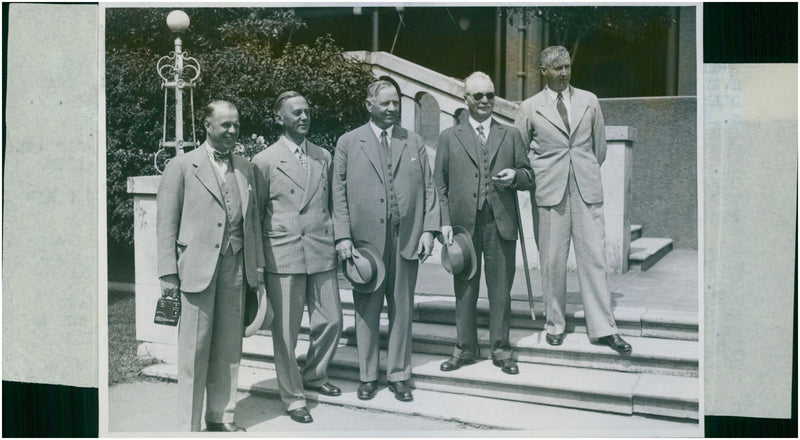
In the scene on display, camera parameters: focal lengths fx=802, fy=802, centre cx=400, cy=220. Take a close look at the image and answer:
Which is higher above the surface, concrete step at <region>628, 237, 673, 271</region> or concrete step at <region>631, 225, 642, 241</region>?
concrete step at <region>631, 225, 642, 241</region>

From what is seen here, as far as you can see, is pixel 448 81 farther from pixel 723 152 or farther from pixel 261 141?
pixel 723 152

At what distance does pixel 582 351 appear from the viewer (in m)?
5.10

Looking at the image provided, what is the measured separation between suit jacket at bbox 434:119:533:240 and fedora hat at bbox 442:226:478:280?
69 millimetres

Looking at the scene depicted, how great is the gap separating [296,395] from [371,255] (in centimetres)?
98

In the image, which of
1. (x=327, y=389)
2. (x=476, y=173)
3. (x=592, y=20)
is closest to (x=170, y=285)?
(x=327, y=389)

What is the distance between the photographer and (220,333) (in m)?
4.62

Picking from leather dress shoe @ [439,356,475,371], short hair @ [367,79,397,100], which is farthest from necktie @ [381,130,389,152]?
leather dress shoe @ [439,356,475,371]

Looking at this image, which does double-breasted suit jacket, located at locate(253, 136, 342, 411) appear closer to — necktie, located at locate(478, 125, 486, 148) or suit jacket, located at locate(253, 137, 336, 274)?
suit jacket, located at locate(253, 137, 336, 274)

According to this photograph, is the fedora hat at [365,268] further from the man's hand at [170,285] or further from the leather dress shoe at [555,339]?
the leather dress shoe at [555,339]

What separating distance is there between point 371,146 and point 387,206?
0.38 m

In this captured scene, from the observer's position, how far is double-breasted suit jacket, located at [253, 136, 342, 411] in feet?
15.7

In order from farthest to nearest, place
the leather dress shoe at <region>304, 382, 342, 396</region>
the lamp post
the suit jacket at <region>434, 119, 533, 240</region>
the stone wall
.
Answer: the stone wall, the lamp post, the leather dress shoe at <region>304, 382, 342, 396</region>, the suit jacket at <region>434, 119, 533, 240</region>

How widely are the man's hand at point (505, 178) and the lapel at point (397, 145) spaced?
23.5 inches

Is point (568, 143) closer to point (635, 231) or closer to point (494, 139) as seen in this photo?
point (494, 139)
